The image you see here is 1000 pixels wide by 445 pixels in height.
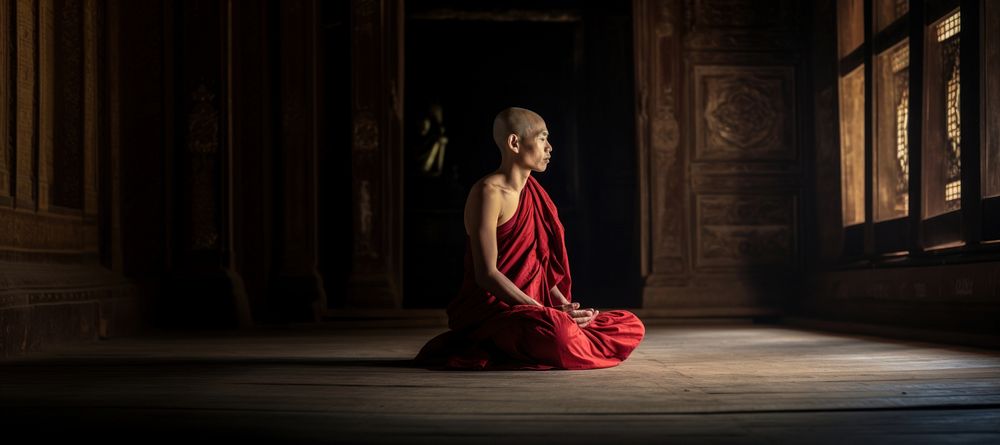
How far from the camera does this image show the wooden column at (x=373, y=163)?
9438 mm

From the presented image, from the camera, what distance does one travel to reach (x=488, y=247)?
4.47m

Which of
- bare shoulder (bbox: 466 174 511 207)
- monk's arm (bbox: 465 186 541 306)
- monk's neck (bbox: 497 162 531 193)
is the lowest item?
monk's arm (bbox: 465 186 541 306)

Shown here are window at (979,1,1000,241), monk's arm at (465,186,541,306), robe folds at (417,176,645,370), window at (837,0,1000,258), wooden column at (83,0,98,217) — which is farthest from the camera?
wooden column at (83,0,98,217)

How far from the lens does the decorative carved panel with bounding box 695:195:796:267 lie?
9242mm

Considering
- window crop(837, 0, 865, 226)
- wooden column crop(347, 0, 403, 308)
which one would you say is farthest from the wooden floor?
Result: wooden column crop(347, 0, 403, 308)

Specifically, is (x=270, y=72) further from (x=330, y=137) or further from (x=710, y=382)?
(x=710, y=382)

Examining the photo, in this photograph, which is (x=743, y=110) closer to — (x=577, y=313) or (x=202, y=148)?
(x=202, y=148)

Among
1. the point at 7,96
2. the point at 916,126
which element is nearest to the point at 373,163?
the point at 7,96

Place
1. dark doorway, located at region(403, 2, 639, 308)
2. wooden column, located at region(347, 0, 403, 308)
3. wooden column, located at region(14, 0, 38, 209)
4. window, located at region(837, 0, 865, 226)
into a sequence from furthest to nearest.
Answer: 1. dark doorway, located at region(403, 2, 639, 308)
2. wooden column, located at region(347, 0, 403, 308)
3. window, located at region(837, 0, 865, 226)
4. wooden column, located at region(14, 0, 38, 209)

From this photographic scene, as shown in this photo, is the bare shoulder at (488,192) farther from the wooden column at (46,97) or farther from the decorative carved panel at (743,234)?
the decorative carved panel at (743,234)

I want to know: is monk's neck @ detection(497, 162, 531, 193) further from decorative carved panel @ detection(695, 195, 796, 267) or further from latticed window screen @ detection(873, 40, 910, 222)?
decorative carved panel @ detection(695, 195, 796, 267)

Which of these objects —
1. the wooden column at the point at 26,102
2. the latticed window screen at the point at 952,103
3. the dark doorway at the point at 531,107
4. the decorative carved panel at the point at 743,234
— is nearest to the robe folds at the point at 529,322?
the latticed window screen at the point at 952,103

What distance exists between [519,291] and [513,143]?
665 millimetres

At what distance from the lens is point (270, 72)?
9375 mm
